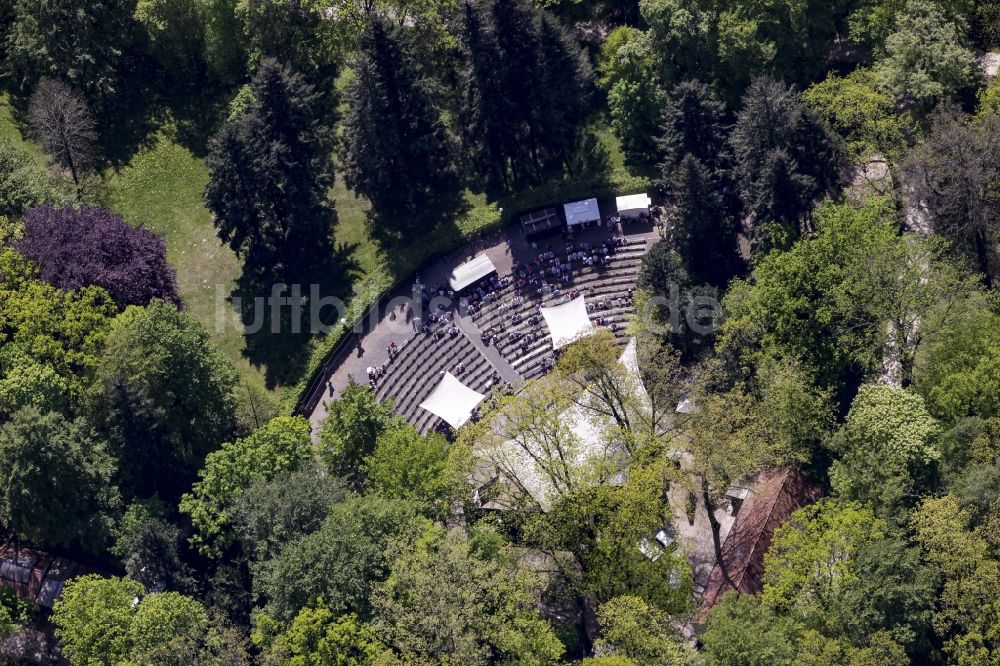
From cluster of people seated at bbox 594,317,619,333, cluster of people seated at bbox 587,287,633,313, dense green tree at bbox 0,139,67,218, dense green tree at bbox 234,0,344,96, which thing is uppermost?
dense green tree at bbox 234,0,344,96

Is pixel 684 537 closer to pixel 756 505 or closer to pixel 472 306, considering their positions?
pixel 756 505

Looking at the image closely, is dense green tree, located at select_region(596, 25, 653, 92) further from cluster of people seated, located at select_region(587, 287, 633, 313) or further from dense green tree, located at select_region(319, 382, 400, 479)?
dense green tree, located at select_region(319, 382, 400, 479)

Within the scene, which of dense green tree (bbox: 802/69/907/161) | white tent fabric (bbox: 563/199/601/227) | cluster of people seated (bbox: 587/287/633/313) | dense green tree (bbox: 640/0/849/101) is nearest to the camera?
dense green tree (bbox: 802/69/907/161)

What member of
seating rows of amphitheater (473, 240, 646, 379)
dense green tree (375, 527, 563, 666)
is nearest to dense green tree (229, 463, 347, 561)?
dense green tree (375, 527, 563, 666)

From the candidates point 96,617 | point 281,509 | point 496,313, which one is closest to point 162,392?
point 281,509

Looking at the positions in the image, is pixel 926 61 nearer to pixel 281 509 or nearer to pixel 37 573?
pixel 281 509

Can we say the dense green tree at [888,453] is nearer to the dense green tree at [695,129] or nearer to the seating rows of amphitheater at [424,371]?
the dense green tree at [695,129]

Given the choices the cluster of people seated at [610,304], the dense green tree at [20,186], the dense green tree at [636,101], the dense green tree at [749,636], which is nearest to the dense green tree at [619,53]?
the dense green tree at [636,101]

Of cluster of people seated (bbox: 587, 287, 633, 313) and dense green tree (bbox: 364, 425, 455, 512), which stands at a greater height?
cluster of people seated (bbox: 587, 287, 633, 313)
